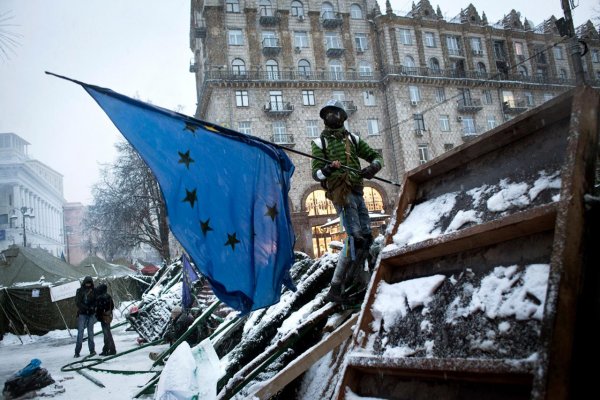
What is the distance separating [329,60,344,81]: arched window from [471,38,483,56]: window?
624 inches

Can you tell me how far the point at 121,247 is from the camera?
32375 mm

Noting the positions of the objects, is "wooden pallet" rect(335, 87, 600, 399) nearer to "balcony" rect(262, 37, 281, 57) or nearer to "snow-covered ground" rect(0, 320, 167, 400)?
"snow-covered ground" rect(0, 320, 167, 400)

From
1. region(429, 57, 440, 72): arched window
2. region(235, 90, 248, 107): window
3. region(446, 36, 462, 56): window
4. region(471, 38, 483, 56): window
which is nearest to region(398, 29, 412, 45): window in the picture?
region(429, 57, 440, 72): arched window

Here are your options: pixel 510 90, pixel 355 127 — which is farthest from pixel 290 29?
pixel 510 90

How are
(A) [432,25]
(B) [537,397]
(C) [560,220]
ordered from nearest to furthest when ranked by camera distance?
(B) [537,397]
(C) [560,220]
(A) [432,25]

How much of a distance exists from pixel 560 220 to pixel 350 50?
39.0m

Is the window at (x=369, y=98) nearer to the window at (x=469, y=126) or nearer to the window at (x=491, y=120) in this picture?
the window at (x=469, y=126)

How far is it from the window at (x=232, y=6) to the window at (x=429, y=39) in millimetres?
19343

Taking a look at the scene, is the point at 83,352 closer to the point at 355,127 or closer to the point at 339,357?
the point at 339,357

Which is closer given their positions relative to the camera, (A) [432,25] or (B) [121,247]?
(B) [121,247]

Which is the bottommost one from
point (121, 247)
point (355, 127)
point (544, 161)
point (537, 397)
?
point (537, 397)

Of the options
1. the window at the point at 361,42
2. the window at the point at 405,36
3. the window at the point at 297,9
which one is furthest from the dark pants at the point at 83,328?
the window at the point at 405,36

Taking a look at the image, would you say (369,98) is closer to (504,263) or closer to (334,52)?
(334,52)

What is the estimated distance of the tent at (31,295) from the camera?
16.0 meters
